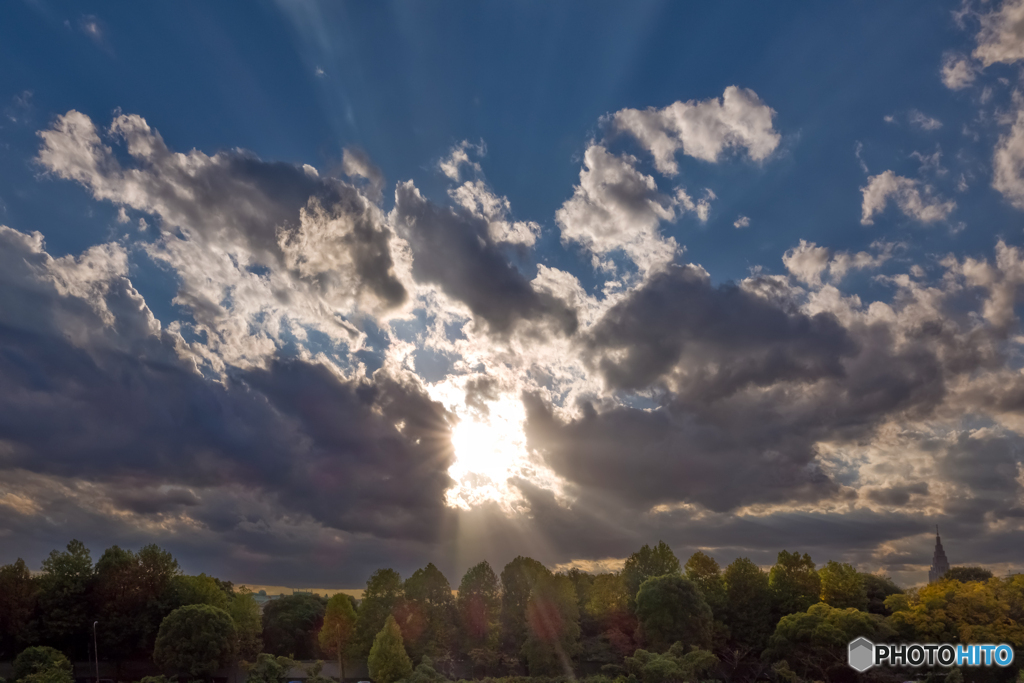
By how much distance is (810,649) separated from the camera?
203ft

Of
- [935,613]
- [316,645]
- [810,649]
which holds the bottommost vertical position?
[316,645]

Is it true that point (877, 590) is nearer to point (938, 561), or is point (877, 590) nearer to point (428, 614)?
point (428, 614)

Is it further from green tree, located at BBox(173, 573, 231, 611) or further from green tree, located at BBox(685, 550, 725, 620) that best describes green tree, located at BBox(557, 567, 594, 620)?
green tree, located at BBox(173, 573, 231, 611)

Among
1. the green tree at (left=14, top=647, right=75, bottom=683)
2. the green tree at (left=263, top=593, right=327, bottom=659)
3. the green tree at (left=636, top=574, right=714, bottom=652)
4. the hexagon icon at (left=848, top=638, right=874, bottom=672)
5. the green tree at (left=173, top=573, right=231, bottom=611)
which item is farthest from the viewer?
the green tree at (left=263, top=593, right=327, bottom=659)

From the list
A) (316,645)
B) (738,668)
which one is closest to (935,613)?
(738,668)

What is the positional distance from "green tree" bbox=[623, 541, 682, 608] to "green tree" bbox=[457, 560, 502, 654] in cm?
1797

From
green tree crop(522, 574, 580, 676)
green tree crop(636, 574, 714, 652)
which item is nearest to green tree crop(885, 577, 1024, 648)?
green tree crop(636, 574, 714, 652)

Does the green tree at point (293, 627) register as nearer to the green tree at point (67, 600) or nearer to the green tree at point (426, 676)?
the green tree at point (67, 600)

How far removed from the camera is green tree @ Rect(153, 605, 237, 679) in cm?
6938

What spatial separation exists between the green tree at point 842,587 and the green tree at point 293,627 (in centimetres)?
6813

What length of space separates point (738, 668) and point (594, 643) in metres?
16.9

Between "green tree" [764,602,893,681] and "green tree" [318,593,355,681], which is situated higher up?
"green tree" [764,602,893,681]

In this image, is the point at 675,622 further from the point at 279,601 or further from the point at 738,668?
the point at 279,601

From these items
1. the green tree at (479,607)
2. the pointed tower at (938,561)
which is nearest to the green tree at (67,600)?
the green tree at (479,607)
